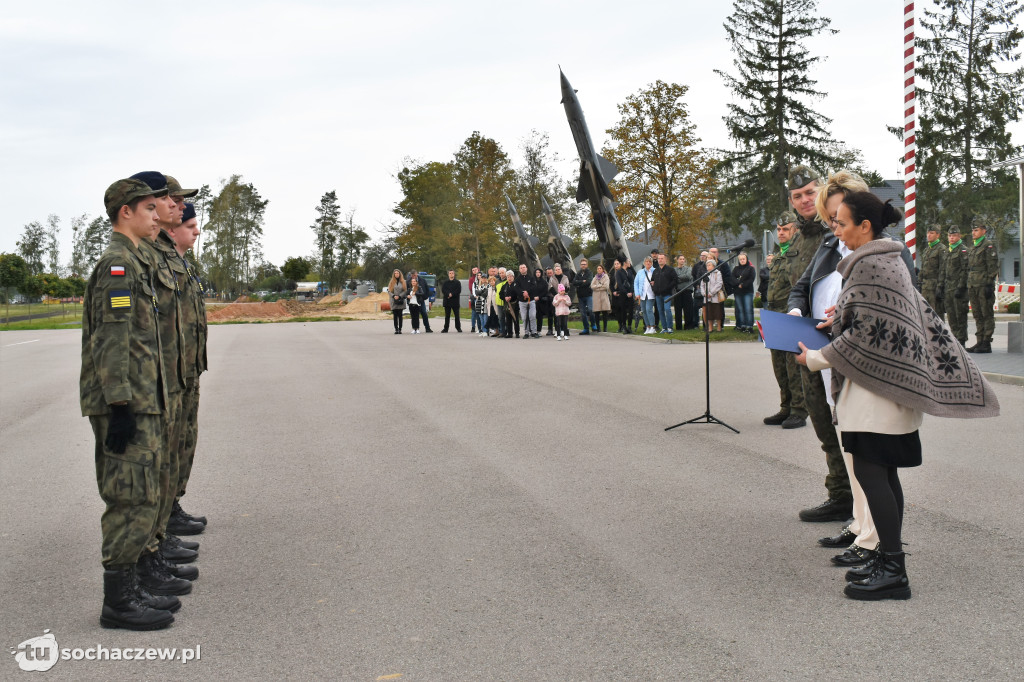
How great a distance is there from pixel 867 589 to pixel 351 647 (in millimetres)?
2155

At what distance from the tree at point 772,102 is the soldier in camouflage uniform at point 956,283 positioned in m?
31.4

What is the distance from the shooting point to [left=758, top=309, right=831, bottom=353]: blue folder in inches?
167

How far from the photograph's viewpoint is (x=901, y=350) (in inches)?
146

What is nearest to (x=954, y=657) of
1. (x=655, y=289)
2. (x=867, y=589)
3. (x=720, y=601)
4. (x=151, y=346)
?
(x=867, y=589)

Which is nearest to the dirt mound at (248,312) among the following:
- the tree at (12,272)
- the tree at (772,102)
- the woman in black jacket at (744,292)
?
the tree at (12,272)

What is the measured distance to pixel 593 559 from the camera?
4.42 m

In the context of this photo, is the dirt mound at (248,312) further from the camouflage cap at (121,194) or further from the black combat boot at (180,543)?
the camouflage cap at (121,194)

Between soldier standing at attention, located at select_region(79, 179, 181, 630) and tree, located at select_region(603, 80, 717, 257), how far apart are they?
36895mm

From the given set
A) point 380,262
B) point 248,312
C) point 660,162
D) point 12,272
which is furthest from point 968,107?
point 380,262

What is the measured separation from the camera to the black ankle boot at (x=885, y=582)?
3768mm

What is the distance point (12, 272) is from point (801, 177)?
51.2 m

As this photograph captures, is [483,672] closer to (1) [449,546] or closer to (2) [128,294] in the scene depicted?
(1) [449,546]

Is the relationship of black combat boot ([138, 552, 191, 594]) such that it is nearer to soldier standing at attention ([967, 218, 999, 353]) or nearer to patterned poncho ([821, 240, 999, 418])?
patterned poncho ([821, 240, 999, 418])

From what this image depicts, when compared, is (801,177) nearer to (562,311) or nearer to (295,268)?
(562,311)
